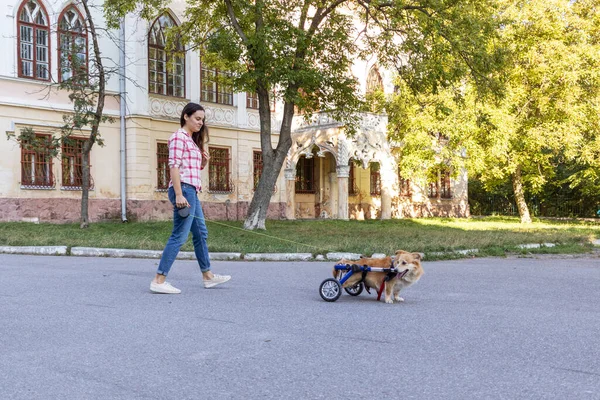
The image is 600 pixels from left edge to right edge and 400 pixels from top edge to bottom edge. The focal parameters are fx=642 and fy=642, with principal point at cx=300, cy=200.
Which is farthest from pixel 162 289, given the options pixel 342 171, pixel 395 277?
pixel 342 171

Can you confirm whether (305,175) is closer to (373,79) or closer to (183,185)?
(373,79)

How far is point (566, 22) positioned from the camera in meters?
26.2

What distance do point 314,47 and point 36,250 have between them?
30.1ft

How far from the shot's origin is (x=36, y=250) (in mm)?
12820

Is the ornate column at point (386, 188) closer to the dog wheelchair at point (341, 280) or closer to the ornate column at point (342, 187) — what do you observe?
the ornate column at point (342, 187)

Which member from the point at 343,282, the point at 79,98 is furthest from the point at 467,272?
the point at 79,98

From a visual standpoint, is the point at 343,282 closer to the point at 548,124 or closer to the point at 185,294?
the point at 185,294

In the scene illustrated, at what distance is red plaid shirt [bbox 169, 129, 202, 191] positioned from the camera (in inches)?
281

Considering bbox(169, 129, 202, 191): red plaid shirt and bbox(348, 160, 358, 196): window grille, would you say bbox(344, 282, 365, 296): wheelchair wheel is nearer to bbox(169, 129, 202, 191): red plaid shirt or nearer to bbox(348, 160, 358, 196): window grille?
bbox(169, 129, 202, 191): red plaid shirt

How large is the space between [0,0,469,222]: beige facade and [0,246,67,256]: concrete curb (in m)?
8.44

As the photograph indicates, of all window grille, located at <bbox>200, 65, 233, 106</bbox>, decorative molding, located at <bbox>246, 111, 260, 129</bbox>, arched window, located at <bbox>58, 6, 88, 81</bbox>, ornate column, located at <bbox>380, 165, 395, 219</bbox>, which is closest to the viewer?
arched window, located at <bbox>58, 6, 88, 81</bbox>

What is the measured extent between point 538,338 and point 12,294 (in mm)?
5436

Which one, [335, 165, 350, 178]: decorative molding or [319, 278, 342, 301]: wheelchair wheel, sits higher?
[335, 165, 350, 178]: decorative molding

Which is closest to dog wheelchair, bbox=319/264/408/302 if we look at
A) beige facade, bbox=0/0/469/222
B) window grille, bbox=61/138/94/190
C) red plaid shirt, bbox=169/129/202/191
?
red plaid shirt, bbox=169/129/202/191
